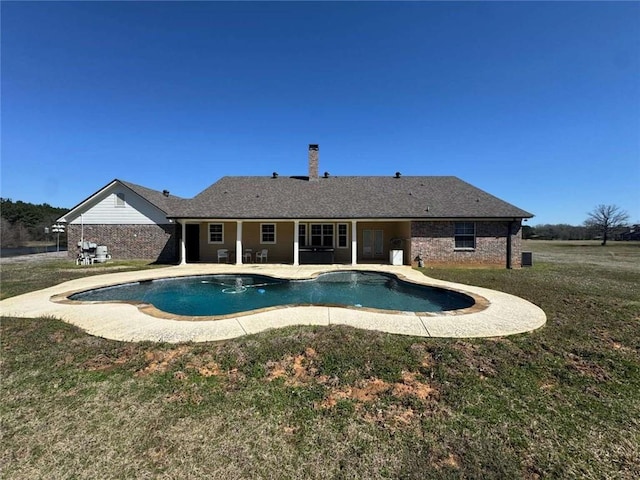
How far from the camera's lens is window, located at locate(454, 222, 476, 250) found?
608 inches

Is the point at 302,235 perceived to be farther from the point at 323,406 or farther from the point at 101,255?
the point at 323,406

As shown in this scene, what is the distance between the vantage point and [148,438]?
2.72 metres

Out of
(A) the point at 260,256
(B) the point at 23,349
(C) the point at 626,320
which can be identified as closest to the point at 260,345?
(B) the point at 23,349

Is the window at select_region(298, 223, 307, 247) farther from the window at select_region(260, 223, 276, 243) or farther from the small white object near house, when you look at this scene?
the small white object near house

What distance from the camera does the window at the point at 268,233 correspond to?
1769 centimetres

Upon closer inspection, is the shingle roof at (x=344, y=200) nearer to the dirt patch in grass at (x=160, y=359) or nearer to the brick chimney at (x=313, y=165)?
the brick chimney at (x=313, y=165)

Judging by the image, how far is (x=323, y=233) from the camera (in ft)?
58.4

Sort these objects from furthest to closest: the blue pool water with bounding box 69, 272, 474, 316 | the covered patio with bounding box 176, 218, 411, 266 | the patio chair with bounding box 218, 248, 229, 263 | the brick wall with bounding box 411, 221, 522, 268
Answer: the covered patio with bounding box 176, 218, 411, 266, the patio chair with bounding box 218, 248, 229, 263, the brick wall with bounding box 411, 221, 522, 268, the blue pool water with bounding box 69, 272, 474, 316

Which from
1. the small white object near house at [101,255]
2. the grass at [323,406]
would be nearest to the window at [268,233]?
the small white object near house at [101,255]

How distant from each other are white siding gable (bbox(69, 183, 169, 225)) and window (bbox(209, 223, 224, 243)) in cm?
390

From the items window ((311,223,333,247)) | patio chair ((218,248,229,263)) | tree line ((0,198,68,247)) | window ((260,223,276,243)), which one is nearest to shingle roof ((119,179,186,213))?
patio chair ((218,248,229,263))

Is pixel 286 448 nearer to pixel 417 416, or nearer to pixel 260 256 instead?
pixel 417 416

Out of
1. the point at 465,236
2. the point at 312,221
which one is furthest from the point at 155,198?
the point at 465,236

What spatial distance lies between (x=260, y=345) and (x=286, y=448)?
2124 millimetres
